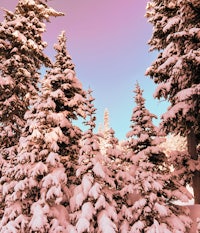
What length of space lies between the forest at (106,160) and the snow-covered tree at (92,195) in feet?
0.14

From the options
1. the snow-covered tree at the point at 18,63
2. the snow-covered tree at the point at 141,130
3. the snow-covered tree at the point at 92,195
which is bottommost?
the snow-covered tree at the point at 92,195

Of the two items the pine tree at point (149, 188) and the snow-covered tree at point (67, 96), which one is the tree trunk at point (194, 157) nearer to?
the pine tree at point (149, 188)

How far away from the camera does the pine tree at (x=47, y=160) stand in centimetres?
1105

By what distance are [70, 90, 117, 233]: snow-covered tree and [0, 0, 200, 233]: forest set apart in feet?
0.14

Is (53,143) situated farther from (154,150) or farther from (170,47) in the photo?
(170,47)

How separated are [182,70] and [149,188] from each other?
17.9 feet

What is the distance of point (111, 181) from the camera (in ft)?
39.0

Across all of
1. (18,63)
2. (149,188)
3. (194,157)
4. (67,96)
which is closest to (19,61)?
(18,63)

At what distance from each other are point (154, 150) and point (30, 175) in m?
6.04

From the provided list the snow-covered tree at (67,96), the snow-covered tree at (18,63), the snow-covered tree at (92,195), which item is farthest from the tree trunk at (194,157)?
the snow-covered tree at (18,63)

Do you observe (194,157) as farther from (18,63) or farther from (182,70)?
(18,63)

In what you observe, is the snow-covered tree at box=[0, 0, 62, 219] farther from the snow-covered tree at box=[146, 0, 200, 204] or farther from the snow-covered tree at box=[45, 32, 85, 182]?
the snow-covered tree at box=[146, 0, 200, 204]

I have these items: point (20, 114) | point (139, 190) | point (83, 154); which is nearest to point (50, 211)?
point (83, 154)

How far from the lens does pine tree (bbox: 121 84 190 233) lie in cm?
1069
